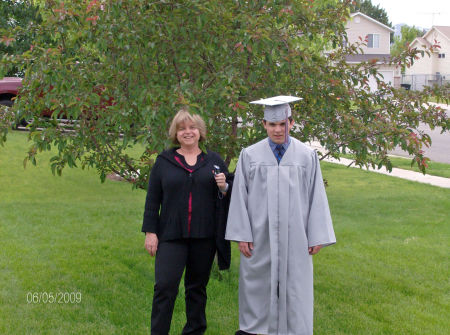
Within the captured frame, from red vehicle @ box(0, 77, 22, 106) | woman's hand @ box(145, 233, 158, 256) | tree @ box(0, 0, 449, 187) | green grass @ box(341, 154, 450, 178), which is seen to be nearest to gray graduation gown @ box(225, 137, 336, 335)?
woman's hand @ box(145, 233, 158, 256)

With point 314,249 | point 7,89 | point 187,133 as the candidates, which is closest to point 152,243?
point 187,133

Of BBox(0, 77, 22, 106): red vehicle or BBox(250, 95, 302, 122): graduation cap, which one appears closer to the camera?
BBox(250, 95, 302, 122): graduation cap

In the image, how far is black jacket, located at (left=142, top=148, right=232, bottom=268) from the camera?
13.8 ft

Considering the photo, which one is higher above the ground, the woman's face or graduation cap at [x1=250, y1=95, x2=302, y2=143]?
graduation cap at [x1=250, y1=95, x2=302, y2=143]

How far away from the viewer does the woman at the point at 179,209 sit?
418cm

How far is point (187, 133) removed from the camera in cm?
421

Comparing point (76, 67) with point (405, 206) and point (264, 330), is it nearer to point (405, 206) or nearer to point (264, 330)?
point (264, 330)

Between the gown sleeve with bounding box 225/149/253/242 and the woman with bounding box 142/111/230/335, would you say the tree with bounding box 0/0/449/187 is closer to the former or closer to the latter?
the woman with bounding box 142/111/230/335

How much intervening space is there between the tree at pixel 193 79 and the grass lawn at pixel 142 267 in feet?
4.15

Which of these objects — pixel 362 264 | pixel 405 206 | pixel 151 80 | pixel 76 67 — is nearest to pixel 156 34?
pixel 151 80

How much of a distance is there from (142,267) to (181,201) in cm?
260

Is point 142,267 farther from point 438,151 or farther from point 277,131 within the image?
point 438,151

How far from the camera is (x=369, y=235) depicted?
8203 mm
